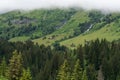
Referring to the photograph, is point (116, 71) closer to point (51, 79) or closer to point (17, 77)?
point (51, 79)

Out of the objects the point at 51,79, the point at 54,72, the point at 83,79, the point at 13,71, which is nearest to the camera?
the point at 13,71

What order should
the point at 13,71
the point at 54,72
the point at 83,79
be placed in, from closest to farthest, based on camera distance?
the point at 13,71 < the point at 83,79 < the point at 54,72

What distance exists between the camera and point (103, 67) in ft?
594

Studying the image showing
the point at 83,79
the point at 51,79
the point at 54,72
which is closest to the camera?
Result: the point at 83,79

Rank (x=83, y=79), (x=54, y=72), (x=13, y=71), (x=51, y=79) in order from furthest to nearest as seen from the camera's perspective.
Result: (x=54, y=72)
(x=51, y=79)
(x=83, y=79)
(x=13, y=71)

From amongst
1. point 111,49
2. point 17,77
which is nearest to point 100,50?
point 111,49

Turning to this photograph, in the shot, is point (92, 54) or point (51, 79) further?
point (92, 54)

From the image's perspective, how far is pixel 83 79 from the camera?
411 ft

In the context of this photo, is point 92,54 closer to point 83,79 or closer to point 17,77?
point 83,79

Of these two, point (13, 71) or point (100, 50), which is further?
point (100, 50)

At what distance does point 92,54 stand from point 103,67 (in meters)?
15.1

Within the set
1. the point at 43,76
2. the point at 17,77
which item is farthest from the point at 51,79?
the point at 17,77

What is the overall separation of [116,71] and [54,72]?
36438 millimetres

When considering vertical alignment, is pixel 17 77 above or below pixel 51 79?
above
